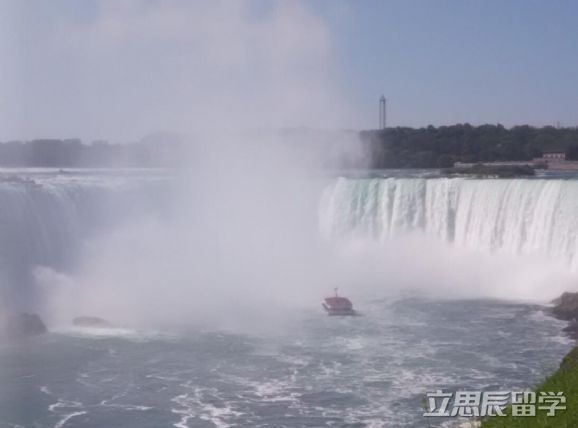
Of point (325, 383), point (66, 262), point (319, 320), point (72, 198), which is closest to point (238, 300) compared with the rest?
point (319, 320)

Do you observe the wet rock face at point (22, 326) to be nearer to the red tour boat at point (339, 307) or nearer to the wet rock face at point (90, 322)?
the wet rock face at point (90, 322)

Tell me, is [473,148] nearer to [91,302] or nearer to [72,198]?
[72,198]

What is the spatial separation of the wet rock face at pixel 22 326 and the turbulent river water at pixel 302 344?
22 centimetres

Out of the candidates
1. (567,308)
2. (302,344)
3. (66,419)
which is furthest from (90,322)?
(567,308)

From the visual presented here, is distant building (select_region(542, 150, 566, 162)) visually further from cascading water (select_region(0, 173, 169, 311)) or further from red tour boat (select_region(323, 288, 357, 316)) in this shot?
red tour boat (select_region(323, 288, 357, 316))

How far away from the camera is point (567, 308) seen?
45.4ft

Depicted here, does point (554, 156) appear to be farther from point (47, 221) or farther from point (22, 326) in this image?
point (22, 326)

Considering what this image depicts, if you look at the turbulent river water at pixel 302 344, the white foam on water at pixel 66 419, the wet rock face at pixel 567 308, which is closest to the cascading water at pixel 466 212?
the turbulent river water at pixel 302 344

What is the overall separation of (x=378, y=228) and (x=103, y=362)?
34.2 feet

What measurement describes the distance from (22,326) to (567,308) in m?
8.09

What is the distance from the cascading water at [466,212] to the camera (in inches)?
669

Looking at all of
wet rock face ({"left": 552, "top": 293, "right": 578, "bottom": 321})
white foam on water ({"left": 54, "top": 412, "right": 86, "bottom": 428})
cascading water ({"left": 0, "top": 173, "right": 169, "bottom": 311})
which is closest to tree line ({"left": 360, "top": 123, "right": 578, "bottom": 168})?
cascading water ({"left": 0, "top": 173, "right": 169, "bottom": 311})

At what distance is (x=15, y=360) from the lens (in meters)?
11.3

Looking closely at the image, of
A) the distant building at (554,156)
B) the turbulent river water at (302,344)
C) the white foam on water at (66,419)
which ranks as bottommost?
the white foam on water at (66,419)
